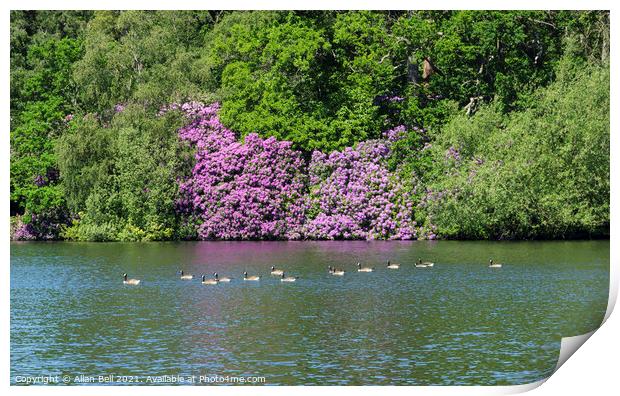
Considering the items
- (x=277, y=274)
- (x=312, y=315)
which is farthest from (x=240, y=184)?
(x=312, y=315)

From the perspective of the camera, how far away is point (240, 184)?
4712 cm

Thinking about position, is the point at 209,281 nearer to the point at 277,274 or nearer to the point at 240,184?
the point at 277,274

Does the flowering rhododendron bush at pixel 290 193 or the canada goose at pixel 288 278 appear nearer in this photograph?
the canada goose at pixel 288 278

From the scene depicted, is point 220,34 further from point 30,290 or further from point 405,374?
point 405,374

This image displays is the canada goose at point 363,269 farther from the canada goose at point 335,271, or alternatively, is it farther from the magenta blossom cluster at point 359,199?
the magenta blossom cluster at point 359,199

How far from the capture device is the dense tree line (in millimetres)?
43000

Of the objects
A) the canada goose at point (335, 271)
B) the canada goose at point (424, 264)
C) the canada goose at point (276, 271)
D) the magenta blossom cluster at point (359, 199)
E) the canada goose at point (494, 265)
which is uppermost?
the magenta blossom cluster at point (359, 199)

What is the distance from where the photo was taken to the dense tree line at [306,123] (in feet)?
141

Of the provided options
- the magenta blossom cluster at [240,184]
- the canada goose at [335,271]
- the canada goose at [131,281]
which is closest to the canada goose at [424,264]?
the canada goose at [335,271]

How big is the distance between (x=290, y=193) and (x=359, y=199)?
113 inches

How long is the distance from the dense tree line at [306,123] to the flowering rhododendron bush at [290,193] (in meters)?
0.08

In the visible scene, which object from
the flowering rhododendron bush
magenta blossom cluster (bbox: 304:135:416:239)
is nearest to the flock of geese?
magenta blossom cluster (bbox: 304:135:416:239)

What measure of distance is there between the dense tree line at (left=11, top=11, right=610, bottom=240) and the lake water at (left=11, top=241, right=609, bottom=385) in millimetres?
4023

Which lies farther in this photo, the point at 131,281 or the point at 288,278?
the point at 288,278
